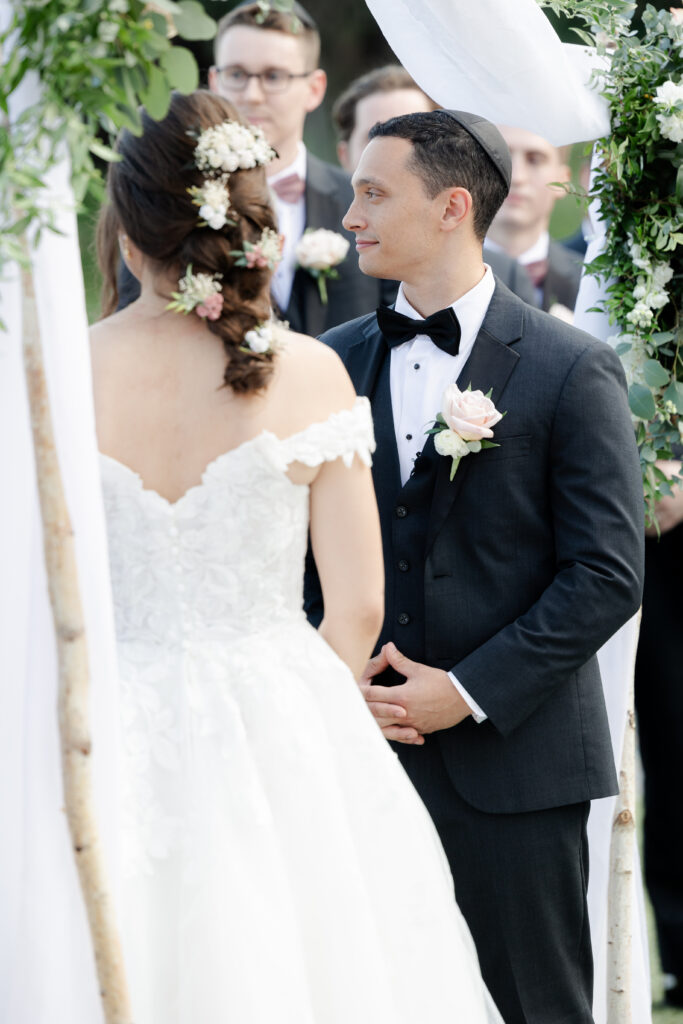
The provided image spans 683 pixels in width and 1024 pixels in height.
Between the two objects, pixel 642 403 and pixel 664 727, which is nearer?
pixel 642 403

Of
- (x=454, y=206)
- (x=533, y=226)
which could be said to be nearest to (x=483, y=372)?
(x=454, y=206)

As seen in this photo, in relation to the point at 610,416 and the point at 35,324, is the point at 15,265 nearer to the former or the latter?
the point at 35,324

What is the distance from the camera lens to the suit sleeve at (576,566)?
2.62 metres

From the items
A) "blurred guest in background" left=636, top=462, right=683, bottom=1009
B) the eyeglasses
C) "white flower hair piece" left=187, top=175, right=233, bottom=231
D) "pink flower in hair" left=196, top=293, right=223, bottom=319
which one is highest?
the eyeglasses

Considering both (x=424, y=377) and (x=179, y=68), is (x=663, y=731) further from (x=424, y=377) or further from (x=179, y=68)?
(x=179, y=68)

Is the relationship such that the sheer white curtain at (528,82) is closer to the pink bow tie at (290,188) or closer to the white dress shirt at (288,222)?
the white dress shirt at (288,222)

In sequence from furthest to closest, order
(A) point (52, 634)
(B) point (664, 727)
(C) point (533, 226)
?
(C) point (533, 226) < (B) point (664, 727) < (A) point (52, 634)

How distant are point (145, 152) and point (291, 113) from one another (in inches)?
123

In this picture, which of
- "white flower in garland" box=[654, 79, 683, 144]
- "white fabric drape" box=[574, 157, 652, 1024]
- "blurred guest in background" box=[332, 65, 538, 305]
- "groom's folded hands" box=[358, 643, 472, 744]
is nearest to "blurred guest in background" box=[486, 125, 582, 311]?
"blurred guest in background" box=[332, 65, 538, 305]

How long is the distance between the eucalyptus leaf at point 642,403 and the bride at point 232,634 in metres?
1.03

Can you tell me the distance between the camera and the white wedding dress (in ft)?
6.55

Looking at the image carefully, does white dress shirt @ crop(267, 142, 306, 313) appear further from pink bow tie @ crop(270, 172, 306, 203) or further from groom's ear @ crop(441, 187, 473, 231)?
groom's ear @ crop(441, 187, 473, 231)

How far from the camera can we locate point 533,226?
6.02 meters

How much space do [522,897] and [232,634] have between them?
99cm
